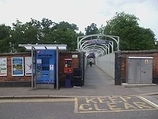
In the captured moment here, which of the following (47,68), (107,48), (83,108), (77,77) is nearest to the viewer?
(83,108)

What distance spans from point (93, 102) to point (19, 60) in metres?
7.61

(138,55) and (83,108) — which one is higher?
(138,55)

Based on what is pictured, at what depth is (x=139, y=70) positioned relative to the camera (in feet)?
64.1

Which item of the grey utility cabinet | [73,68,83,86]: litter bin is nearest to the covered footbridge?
the grey utility cabinet

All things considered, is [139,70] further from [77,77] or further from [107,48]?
[107,48]

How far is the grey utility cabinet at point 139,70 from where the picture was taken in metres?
19.5

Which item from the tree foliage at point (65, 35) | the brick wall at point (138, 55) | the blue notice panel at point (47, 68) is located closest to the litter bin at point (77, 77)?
the blue notice panel at point (47, 68)

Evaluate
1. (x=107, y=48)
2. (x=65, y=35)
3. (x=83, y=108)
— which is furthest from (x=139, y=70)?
(x=65, y=35)

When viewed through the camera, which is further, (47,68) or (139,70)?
(139,70)

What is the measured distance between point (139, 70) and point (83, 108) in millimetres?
8470

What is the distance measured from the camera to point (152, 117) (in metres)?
9.76

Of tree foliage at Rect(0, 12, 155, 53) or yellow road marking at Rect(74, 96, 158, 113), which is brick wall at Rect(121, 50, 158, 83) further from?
tree foliage at Rect(0, 12, 155, 53)

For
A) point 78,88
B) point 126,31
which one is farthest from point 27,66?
point 126,31

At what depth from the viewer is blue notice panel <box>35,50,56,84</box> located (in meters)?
18.5
